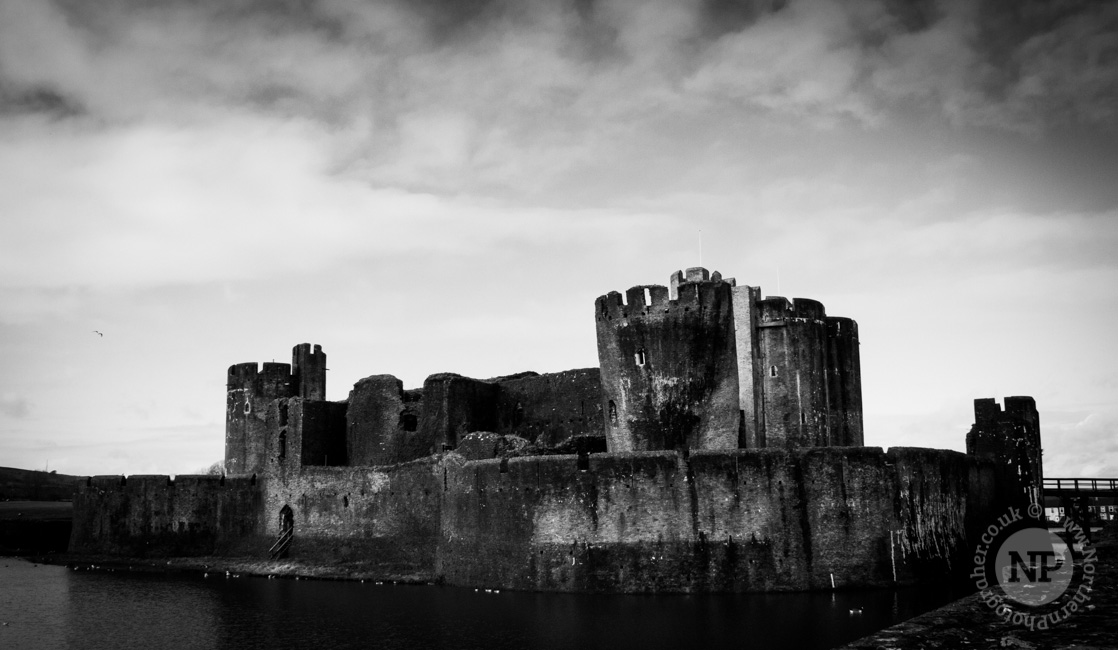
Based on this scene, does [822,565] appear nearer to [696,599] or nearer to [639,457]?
[696,599]

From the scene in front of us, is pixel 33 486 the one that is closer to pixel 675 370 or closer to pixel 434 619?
pixel 675 370

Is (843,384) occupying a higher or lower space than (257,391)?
lower

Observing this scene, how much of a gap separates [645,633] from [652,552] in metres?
5.49

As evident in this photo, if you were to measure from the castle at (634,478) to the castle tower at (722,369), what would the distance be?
0.06 meters

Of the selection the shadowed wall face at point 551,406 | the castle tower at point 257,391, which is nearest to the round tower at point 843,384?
the shadowed wall face at point 551,406

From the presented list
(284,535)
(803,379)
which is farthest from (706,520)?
(284,535)

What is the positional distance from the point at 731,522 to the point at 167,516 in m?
22.3

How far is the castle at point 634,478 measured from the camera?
2291cm

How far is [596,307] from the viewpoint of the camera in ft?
98.9

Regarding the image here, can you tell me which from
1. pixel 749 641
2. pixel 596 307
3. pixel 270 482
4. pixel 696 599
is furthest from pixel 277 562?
pixel 749 641

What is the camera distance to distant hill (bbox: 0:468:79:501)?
6431 cm

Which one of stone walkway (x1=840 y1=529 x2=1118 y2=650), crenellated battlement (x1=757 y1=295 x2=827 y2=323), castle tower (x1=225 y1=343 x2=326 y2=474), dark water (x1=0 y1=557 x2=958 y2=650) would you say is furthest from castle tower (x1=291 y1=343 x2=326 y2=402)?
stone walkway (x1=840 y1=529 x2=1118 y2=650)

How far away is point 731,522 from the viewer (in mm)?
22859

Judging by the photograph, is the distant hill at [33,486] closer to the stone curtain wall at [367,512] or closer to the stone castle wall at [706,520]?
the stone curtain wall at [367,512]
